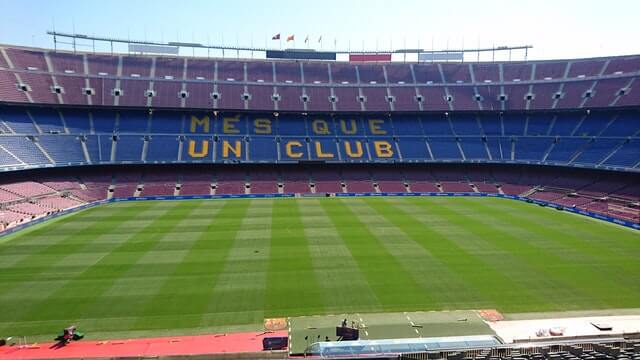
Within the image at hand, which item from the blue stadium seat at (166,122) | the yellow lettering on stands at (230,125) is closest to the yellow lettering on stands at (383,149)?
the yellow lettering on stands at (230,125)

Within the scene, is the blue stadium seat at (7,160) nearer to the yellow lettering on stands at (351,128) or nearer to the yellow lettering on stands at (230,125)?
the yellow lettering on stands at (230,125)

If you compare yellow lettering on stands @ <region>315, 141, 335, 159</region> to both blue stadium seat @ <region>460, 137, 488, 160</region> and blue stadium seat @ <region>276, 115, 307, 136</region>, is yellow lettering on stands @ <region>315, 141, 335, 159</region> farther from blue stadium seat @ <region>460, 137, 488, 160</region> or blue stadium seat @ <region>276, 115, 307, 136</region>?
blue stadium seat @ <region>460, 137, 488, 160</region>

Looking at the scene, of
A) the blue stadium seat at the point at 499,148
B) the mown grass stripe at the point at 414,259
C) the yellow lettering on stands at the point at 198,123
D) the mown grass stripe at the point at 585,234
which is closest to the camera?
the mown grass stripe at the point at 414,259

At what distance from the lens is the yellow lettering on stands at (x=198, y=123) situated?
62844mm

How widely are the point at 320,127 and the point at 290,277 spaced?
4370cm

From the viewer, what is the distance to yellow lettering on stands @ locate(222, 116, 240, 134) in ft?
209

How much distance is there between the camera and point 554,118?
64.1 metres

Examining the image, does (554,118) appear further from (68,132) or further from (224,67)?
(68,132)

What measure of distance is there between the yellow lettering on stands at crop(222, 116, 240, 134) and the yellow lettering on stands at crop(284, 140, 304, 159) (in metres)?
8.03

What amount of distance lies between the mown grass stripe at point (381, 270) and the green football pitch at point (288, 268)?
11 cm

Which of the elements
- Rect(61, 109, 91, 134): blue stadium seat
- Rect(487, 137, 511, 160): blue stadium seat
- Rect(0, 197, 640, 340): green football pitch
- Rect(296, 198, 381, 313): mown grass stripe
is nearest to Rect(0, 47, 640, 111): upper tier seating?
Rect(61, 109, 91, 134): blue stadium seat

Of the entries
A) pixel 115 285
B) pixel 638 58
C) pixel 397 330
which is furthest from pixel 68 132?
pixel 638 58

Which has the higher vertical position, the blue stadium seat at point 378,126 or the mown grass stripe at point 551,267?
the blue stadium seat at point 378,126

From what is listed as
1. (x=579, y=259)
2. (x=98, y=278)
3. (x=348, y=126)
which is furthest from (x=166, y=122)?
(x=579, y=259)
